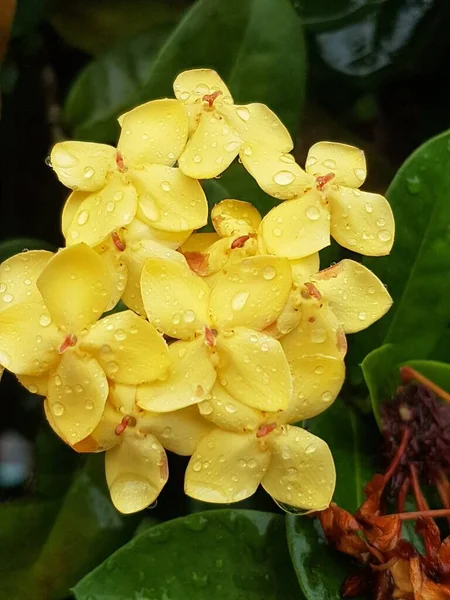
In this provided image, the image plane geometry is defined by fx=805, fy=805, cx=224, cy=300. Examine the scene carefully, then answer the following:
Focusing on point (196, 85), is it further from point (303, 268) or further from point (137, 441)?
point (137, 441)

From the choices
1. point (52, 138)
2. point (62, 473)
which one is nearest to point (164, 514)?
point (62, 473)

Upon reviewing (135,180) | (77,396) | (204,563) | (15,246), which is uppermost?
(135,180)

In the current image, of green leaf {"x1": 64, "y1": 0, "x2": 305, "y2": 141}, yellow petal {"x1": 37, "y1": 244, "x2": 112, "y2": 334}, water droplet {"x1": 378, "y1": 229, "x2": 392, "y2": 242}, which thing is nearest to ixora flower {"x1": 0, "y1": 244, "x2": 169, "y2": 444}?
yellow petal {"x1": 37, "y1": 244, "x2": 112, "y2": 334}

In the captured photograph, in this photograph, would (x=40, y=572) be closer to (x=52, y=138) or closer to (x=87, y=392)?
(x=87, y=392)

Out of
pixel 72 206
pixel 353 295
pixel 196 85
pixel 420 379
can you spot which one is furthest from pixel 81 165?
pixel 420 379

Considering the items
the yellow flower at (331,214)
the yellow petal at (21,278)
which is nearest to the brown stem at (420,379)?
the yellow flower at (331,214)

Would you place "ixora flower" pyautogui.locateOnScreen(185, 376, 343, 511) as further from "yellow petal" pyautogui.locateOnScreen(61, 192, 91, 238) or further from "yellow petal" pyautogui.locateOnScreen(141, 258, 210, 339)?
"yellow petal" pyautogui.locateOnScreen(61, 192, 91, 238)
